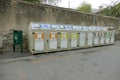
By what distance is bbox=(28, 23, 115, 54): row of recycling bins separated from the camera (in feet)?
28.5

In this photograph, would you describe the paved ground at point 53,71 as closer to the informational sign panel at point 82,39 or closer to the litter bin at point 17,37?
the litter bin at point 17,37

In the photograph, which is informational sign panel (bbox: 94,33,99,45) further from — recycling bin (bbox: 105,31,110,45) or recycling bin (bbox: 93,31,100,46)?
recycling bin (bbox: 105,31,110,45)

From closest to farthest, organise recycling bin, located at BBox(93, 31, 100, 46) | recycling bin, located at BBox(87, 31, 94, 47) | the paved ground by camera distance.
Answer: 1. the paved ground
2. recycling bin, located at BBox(87, 31, 94, 47)
3. recycling bin, located at BBox(93, 31, 100, 46)

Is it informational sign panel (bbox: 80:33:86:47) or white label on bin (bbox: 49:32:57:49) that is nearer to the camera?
white label on bin (bbox: 49:32:57:49)

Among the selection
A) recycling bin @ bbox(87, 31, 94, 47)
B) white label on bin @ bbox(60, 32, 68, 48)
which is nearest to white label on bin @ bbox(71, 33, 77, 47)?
white label on bin @ bbox(60, 32, 68, 48)

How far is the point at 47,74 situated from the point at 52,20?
5.90 meters

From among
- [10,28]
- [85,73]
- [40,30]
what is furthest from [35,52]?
[85,73]

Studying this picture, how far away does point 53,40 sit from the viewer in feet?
30.6

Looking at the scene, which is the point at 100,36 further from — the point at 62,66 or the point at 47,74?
the point at 47,74

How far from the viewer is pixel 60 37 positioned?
9.62m

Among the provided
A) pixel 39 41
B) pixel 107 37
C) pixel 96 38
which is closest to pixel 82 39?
pixel 96 38

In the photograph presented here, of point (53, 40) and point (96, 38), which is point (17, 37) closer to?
point (53, 40)

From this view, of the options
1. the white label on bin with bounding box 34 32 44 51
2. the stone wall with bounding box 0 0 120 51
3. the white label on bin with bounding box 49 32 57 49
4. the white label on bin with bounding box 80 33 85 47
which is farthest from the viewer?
the white label on bin with bounding box 80 33 85 47

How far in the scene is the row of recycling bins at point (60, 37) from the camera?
8.69 m
